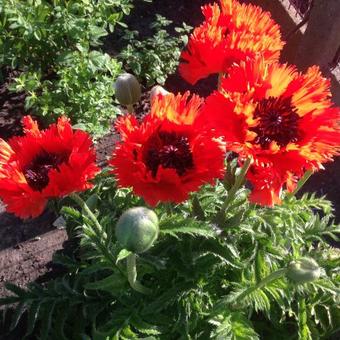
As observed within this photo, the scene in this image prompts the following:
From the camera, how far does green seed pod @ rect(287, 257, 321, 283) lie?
132 cm

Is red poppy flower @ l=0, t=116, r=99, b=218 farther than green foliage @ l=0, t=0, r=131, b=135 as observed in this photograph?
No

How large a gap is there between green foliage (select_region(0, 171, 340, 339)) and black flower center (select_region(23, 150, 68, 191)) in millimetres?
228

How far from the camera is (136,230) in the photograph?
121 centimetres

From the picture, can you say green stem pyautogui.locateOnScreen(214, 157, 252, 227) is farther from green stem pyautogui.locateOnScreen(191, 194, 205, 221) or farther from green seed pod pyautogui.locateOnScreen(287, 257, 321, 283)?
green seed pod pyautogui.locateOnScreen(287, 257, 321, 283)

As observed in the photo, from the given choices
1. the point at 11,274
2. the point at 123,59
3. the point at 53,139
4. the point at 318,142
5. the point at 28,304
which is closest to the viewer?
the point at 318,142

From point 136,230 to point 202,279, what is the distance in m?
0.49

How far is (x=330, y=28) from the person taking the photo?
8.85 feet

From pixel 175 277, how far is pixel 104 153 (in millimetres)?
1231

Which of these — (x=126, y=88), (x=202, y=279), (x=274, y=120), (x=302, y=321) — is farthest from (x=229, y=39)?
(x=302, y=321)

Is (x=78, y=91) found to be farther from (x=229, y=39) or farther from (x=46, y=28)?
(x=229, y=39)

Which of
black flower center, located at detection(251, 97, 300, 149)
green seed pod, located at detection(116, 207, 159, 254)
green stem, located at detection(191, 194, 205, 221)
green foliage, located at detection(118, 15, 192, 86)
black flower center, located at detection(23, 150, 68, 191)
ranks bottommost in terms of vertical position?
green foliage, located at detection(118, 15, 192, 86)

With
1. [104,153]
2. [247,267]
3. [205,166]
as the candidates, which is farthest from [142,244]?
[104,153]

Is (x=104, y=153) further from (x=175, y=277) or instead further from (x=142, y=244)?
(x=142, y=244)

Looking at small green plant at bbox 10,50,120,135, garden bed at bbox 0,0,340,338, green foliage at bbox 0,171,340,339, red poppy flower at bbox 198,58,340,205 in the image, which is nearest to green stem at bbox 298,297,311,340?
green foliage at bbox 0,171,340,339
